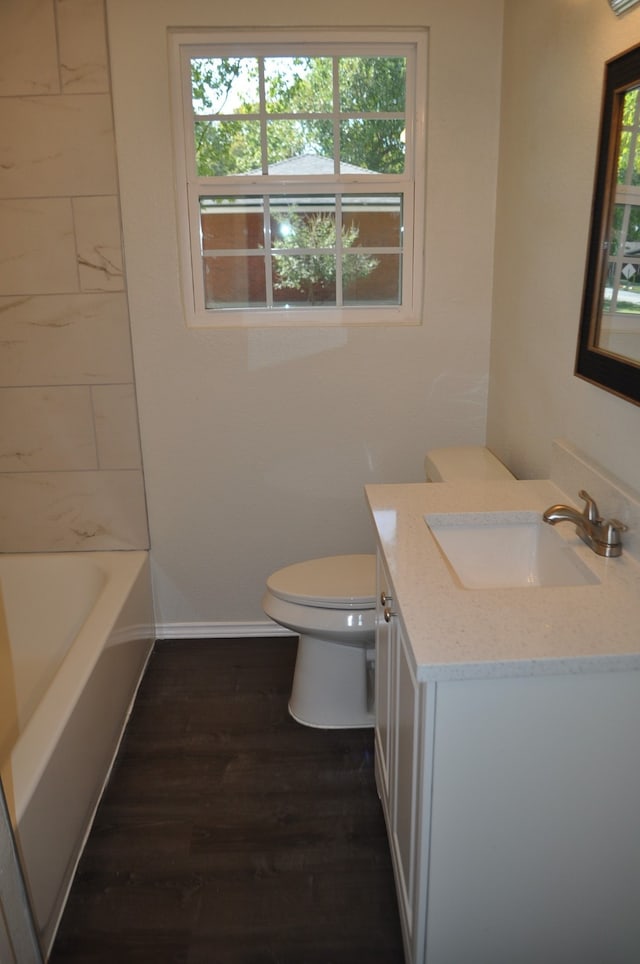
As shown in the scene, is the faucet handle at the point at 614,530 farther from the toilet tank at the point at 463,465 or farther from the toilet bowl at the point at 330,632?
the toilet bowl at the point at 330,632

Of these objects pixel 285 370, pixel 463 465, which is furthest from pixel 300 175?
pixel 463 465

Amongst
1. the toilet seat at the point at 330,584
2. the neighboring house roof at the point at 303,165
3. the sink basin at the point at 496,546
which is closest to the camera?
the sink basin at the point at 496,546

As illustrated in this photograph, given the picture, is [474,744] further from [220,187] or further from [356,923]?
[220,187]

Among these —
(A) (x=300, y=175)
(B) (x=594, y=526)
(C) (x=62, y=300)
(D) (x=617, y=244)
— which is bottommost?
(B) (x=594, y=526)

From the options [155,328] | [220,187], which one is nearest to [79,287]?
[155,328]

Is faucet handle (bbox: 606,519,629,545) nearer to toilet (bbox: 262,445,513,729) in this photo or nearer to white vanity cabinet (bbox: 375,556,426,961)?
white vanity cabinet (bbox: 375,556,426,961)

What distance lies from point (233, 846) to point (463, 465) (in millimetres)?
1327

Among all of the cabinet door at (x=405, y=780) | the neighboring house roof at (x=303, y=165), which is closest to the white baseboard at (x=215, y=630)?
the cabinet door at (x=405, y=780)

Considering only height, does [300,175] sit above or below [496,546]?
above

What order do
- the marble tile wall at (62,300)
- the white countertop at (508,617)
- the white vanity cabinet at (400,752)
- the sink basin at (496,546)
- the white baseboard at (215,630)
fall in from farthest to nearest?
the white baseboard at (215,630) < the marble tile wall at (62,300) < the sink basin at (496,546) < the white vanity cabinet at (400,752) < the white countertop at (508,617)

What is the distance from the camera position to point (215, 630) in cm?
308

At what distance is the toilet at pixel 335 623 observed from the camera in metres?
2.32

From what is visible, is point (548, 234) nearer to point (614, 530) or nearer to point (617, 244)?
point (617, 244)

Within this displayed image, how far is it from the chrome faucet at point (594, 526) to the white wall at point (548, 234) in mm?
110
